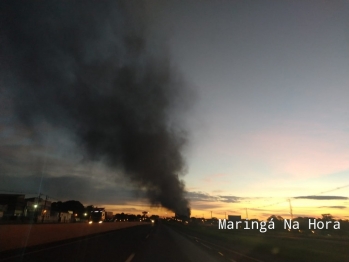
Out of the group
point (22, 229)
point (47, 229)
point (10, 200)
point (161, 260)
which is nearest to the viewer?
point (161, 260)

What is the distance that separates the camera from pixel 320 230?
93.1 m

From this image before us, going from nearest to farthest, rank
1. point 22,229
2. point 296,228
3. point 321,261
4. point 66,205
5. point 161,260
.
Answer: point 161,260 < point 321,261 < point 22,229 < point 296,228 < point 66,205

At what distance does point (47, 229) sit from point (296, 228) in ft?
322

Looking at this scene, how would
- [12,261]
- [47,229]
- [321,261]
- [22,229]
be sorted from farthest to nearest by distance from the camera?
[47,229], [22,229], [321,261], [12,261]

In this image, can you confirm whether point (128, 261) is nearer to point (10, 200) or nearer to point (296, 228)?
point (10, 200)

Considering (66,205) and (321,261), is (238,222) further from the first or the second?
(66,205)

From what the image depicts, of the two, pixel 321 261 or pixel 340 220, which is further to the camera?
pixel 340 220

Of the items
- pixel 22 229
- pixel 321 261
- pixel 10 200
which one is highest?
pixel 10 200

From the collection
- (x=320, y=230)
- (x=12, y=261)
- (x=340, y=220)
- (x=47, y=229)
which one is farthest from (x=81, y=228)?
(x=340, y=220)

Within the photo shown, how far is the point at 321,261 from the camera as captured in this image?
55.0 feet

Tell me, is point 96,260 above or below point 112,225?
below

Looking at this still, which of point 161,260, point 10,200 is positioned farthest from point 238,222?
point 161,260

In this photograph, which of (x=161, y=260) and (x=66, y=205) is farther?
(x=66, y=205)

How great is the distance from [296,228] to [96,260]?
104 meters
